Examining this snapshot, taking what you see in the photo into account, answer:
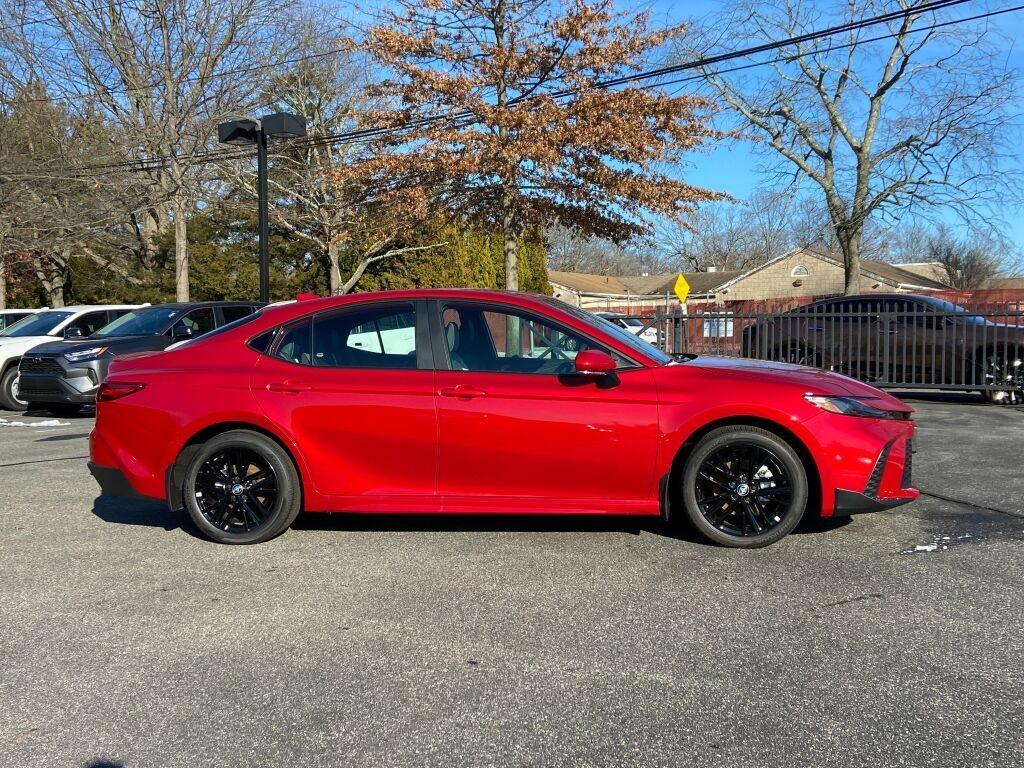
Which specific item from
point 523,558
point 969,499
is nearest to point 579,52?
point 969,499

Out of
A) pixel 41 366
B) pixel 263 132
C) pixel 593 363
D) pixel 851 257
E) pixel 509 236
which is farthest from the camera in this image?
pixel 851 257

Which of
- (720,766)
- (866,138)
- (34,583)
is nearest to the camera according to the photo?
(720,766)

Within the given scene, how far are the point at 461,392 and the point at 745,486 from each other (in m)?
1.71

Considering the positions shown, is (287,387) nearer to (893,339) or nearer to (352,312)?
(352,312)

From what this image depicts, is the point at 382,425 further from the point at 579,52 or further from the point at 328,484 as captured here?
the point at 579,52

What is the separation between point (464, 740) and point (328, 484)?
2490 mm

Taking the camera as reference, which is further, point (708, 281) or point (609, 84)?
point (708, 281)

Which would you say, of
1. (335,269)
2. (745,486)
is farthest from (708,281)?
(745,486)

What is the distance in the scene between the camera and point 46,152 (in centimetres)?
2720

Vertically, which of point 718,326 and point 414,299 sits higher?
point 718,326

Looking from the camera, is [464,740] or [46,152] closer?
[464,740]

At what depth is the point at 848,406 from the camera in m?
4.84

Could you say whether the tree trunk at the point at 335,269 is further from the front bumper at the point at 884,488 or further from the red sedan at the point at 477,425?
the front bumper at the point at 884,488

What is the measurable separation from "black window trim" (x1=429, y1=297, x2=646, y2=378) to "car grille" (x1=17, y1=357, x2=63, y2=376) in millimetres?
8458
